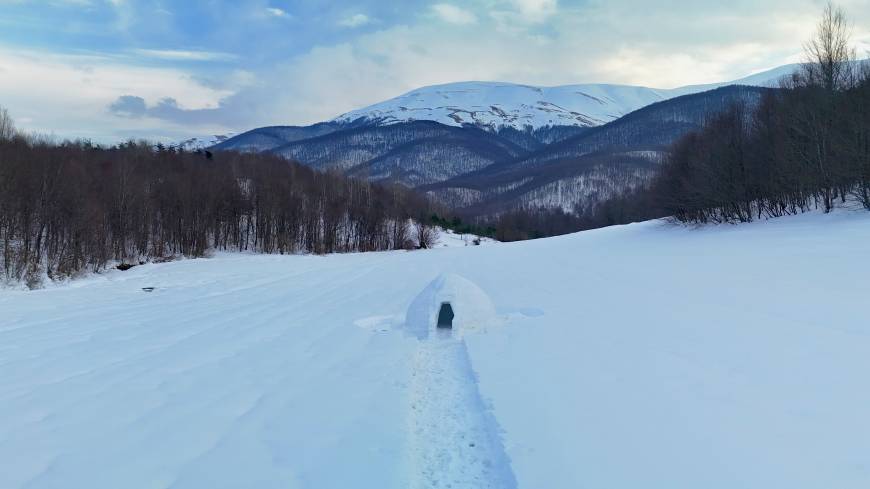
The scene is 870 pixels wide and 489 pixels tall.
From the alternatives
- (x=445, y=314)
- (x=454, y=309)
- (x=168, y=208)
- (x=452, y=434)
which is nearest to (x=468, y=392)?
(x=452, y=434)

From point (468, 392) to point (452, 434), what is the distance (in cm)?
143

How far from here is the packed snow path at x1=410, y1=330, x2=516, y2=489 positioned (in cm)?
477

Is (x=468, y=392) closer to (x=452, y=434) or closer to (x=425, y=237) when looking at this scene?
(x=452, y=434)

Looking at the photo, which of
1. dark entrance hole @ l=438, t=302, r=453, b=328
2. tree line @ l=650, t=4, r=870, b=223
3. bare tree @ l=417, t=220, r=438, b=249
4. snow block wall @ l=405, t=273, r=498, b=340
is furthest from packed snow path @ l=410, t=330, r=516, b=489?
bare tree @ l=417, t=220, r=438, b=249

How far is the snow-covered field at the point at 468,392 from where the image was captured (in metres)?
4.69

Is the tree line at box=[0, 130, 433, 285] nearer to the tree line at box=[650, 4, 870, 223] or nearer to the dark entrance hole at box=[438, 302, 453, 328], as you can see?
the dark entrance hole at box=[438, 302, 453, 328]

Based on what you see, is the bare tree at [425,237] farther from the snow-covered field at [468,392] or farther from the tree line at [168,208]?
the snow-covered field at [468,392]

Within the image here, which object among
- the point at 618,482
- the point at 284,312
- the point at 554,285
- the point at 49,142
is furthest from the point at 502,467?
the point at 49,142

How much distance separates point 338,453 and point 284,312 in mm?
10143

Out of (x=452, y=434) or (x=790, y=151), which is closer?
(x=452, y=434)

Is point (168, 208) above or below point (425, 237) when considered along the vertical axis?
above

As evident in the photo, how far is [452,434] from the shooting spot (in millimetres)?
5781

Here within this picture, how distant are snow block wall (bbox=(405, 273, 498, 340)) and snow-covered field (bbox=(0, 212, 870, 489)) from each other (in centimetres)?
7

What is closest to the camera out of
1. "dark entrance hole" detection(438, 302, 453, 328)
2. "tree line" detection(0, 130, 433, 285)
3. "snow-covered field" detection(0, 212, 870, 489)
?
"snow-covered field" detection(0, 212, 870, 489)
